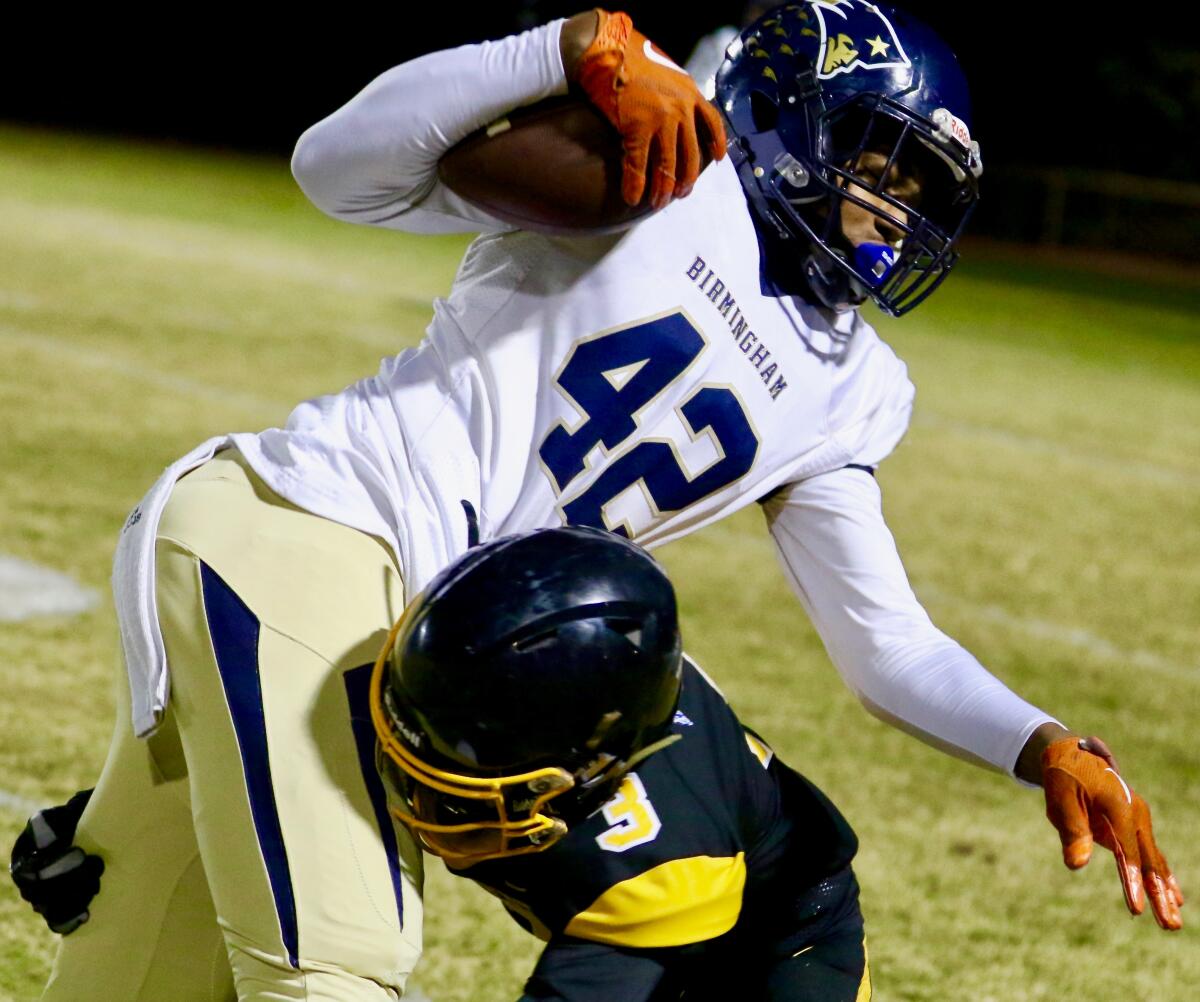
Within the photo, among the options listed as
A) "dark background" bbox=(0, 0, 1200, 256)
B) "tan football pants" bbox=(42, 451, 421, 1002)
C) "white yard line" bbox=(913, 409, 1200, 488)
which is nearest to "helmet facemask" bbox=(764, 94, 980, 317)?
"tan football pants" bbox=(42, 451, 421, 1002)

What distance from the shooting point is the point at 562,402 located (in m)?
1.82

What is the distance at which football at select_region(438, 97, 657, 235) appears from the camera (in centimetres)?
169

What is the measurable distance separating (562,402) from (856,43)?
0.62m

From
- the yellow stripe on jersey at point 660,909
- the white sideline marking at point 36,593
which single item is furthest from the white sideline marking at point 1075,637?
the yellow stripe on jersey at point 660,909

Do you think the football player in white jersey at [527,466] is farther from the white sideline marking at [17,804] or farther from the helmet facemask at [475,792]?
the white sideline marking at [17,804]

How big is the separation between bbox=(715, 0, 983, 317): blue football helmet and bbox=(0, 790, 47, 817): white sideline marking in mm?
1651

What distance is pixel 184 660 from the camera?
1.65 meters

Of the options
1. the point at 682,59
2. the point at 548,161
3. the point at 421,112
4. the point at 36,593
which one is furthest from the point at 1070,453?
the point at 682,59

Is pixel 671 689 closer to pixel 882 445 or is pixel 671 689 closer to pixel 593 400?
pixel 593 400

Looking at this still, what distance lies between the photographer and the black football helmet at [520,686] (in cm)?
149

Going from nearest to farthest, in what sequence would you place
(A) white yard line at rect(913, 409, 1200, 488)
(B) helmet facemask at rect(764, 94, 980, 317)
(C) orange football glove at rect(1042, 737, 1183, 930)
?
1. (C) orange football glove at rect(1042, 737, 1183, 930)
2. (B) helmet facemask at rect(764, 94, 980, 317)
3. (A) white yard line at rect(913, 409, 1200, 488)

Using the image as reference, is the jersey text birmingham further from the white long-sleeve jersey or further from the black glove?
the black glove

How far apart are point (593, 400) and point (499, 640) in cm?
43

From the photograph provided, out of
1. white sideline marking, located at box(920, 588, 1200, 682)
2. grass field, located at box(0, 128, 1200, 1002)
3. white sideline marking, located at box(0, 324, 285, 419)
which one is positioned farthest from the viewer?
white sideline marking, located at box(0, 324, 285, 419)
